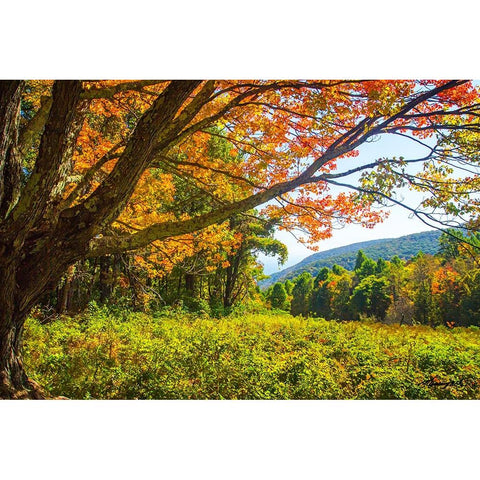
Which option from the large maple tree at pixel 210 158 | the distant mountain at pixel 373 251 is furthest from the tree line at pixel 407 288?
the large maple tree at pixel 210 158

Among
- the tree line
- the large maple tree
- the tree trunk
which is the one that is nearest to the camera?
the large maple tree

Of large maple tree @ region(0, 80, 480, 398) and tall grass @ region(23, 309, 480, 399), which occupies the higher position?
large maple tree @ region(0, 80, 480, 398)

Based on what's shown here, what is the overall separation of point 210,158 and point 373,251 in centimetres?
198

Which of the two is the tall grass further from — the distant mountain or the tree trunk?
the distant mountain

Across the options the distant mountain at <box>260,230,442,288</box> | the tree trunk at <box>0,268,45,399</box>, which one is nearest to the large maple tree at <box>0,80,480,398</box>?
the tree trunk at <box>0,268,45,399</box>

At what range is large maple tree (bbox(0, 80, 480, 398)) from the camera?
6.88 feet

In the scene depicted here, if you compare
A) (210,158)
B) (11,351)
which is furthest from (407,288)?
(11,351)

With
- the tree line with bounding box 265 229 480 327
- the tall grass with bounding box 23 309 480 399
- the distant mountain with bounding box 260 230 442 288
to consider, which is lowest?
the tall grass with bounding box 23 309 480 399

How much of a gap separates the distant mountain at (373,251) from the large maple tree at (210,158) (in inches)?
12.2

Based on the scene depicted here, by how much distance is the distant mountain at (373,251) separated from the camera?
3402 millimetres

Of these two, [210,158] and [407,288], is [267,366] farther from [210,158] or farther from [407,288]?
[210,158]

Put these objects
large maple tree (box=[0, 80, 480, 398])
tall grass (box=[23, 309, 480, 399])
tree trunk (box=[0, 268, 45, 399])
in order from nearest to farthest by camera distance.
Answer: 1. large maple tree (box=[0, 80, 480, 398])
2. tree trunk (box=[0, 268, 45, 399])
3. tall grass (box=[23, 309, 480, 399])

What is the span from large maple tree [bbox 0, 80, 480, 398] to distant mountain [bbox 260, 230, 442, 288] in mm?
309
